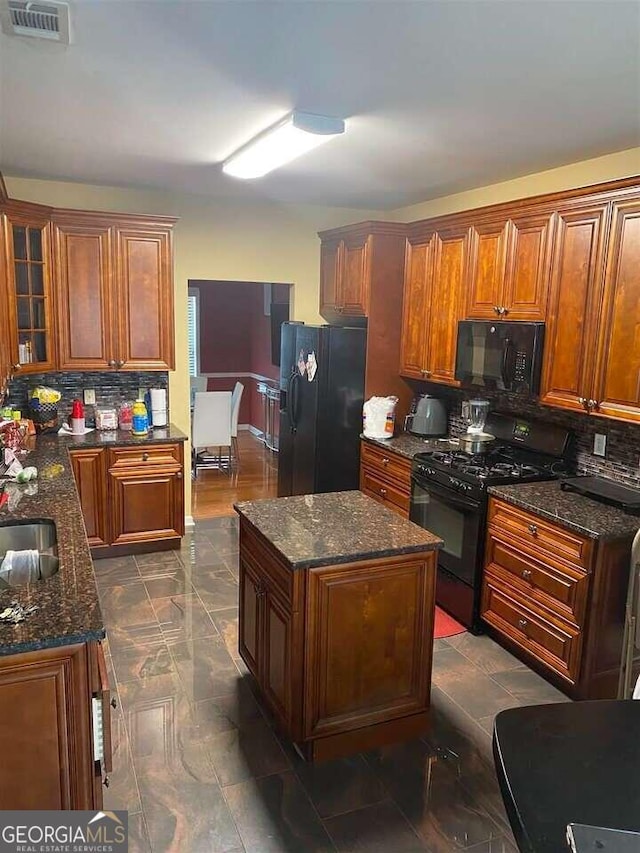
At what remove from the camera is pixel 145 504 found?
4.55 meters

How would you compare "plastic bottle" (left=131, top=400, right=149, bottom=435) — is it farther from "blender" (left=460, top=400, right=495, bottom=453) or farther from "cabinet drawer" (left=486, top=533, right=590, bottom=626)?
"cabinet drawer" (left=486, top=533, right=590, bottom=626)

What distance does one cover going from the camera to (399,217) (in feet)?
17.7

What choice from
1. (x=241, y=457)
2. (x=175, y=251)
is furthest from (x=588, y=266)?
(x=241, y=457)

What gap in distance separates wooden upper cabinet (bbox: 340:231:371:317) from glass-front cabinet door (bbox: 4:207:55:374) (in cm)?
218

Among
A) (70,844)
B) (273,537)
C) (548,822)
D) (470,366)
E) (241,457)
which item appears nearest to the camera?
(548,822)

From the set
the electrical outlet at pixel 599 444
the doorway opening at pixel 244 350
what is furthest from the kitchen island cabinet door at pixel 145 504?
the doorway opening at pixel 244 350

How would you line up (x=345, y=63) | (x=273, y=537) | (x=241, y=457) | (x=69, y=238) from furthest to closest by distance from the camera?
(x=241, y=457) < (x=69, y=238) < (x=273, y=537) < (x=345, y=63)

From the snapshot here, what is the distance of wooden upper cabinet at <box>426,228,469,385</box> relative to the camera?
4.15 meters

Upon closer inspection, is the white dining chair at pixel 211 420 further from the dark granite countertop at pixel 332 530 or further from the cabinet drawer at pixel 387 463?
the dark granite countertop at pixel 332 530

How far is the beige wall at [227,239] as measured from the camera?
479 cm

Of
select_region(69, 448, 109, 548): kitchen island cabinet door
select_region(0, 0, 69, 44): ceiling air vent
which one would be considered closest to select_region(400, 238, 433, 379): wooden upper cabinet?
select_region(69, 448, 109, 548): kitchen island cabinet door

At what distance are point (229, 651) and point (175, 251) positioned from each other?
3.11m

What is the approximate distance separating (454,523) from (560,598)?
2.75 feet

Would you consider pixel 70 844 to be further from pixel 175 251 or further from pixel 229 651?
pixel 175 251
